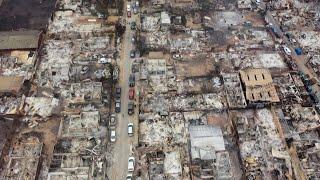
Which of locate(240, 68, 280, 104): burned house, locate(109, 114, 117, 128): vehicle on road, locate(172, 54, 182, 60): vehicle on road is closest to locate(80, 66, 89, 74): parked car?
locate(109, 114, 117, 128): vehicle on road

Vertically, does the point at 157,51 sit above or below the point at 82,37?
below

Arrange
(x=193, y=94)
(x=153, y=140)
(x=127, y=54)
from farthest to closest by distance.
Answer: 1. (x=127, y=54)
2. (x=193, y=94)
3. (x=153, y=140)

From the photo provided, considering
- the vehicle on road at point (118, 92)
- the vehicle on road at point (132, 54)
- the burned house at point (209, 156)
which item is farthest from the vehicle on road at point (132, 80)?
the burned house at point (209, 156)

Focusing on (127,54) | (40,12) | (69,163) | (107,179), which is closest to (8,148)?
(69,163)

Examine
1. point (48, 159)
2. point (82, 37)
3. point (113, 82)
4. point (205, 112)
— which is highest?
point (82, 37)

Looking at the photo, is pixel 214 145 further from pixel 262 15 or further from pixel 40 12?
pixel 40 12

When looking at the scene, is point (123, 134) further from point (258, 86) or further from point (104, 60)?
point (258, 86)
